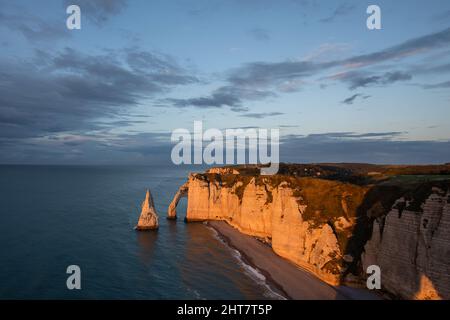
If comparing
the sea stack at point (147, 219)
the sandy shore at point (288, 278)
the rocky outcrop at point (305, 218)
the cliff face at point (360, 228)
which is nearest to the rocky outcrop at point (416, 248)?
the cliff face at point (360, 228)

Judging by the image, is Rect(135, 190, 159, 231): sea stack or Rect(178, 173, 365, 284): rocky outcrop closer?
Rect(178, 173, 365, 284): rocky outcrop

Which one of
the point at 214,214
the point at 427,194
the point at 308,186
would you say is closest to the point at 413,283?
the point at 427,194

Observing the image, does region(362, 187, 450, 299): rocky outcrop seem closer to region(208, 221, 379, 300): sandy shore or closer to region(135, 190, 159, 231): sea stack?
region(208, 221, 379, 300): sandy shore

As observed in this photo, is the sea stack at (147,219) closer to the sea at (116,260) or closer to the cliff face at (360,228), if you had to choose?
the sea at (116,260)

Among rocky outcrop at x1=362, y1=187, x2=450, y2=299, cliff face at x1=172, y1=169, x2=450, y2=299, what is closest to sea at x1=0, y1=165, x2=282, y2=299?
cliff face at x1=172, y1=169, x2=450, y2=299

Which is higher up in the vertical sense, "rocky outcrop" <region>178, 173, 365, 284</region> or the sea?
"rocky outcrop" <region>178, 173, 365, 284</region>
